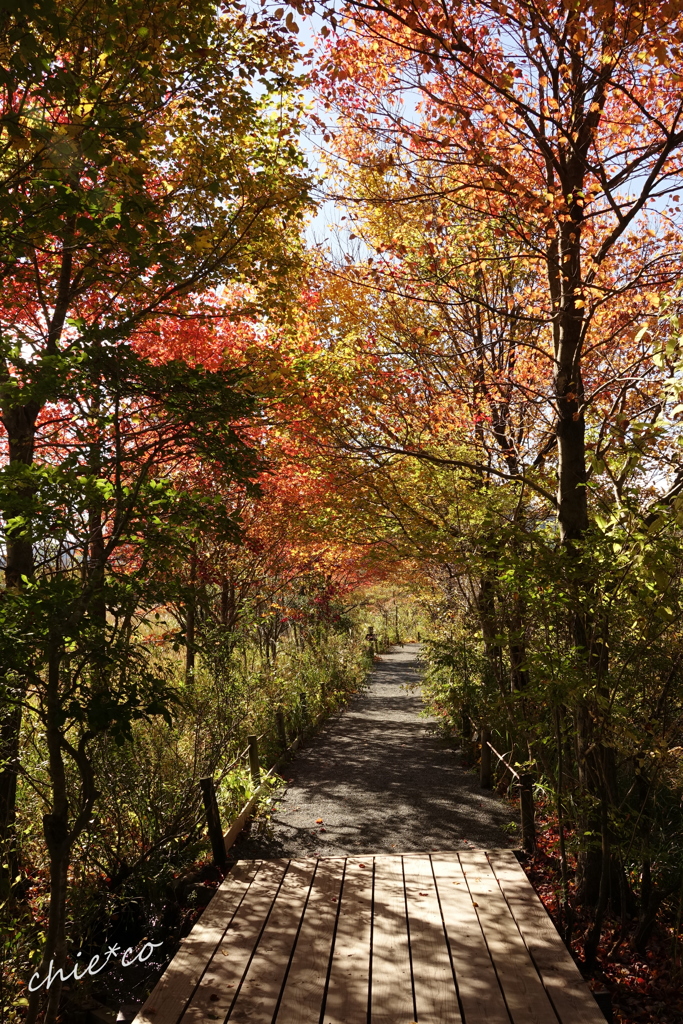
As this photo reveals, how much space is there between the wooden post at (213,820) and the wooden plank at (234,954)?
26.7 inches

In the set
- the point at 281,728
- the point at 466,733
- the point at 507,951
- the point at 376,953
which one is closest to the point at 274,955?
the point at 376,953

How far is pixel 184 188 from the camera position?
22.2 feet

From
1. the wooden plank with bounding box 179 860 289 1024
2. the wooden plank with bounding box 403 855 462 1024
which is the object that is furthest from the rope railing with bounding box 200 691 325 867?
the wooden plank with bounding box 403 855 462 1024

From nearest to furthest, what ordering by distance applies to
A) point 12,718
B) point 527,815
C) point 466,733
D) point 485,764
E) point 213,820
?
point 12,718
point 213,820
point 527,815
point 485,764
point 466,733

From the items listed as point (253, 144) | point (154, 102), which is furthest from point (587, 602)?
point (253, 144)

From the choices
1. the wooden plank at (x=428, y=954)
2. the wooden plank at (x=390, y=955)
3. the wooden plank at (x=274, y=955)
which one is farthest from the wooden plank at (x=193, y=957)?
the wooden plank at (x=428, y=954)

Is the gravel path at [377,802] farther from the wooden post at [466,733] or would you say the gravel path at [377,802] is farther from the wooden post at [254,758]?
the wooden post at [254,758]

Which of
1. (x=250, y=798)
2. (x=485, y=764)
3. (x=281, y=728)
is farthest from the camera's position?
(x=281, y=728)

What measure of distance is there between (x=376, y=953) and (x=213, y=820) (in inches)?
88.3

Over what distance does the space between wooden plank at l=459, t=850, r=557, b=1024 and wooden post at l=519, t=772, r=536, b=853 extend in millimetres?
938

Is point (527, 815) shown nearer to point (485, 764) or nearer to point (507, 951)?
point (507, 951)

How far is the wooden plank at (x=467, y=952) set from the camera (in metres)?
3.79

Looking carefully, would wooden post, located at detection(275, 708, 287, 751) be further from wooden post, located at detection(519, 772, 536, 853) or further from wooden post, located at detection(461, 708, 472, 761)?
wooden post, located at detection(519, 772, 536, 853)

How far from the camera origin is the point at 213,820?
617cm
